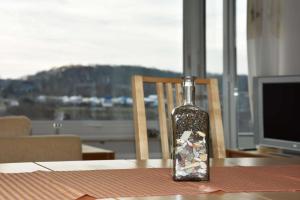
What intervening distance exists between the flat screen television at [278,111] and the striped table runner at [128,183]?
2.96 metres

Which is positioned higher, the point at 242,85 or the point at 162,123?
the point at 242,85

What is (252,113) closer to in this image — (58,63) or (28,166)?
(58,63)

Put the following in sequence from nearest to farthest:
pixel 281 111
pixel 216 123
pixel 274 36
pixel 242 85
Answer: pixel 216 123
pixel 281 111
pixel 274 36
pixel 242 85

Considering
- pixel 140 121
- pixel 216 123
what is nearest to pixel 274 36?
pixel 216 123

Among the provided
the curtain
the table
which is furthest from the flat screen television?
the table

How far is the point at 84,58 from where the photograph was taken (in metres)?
6.52

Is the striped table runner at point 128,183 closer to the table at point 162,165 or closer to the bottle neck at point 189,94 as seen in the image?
the table at point 162,165

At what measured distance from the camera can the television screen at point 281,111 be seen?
15.3 ft

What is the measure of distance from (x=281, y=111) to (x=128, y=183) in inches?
140

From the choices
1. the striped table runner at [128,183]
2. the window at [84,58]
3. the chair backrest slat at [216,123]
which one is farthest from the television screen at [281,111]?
the striped table runner at [128,183]

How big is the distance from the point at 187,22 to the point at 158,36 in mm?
361

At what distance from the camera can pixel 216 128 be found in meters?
2.29

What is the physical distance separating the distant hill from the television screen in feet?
6.32

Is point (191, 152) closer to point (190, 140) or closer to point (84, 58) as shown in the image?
point (190, 140)
